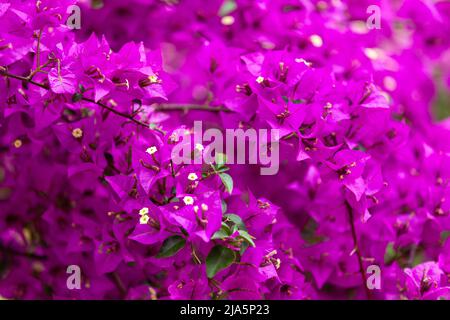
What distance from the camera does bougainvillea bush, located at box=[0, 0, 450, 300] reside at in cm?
116

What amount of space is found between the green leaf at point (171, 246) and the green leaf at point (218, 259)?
6cm

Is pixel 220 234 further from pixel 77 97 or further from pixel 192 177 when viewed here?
pixel 77 97

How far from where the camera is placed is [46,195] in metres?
1.48

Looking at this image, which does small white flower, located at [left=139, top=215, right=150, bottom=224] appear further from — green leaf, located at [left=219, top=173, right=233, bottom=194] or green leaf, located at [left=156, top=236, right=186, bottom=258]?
green leaf, located at [left=219, top=173, right=233, bottom=194]

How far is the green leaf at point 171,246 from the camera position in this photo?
1105mm

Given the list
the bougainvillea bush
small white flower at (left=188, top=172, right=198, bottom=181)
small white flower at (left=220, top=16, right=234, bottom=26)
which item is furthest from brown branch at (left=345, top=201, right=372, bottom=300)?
small white flower at (left=220, top=16, right=234, bottom=26)

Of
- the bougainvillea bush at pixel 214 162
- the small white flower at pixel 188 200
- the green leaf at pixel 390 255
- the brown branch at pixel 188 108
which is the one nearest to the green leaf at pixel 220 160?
the bougainvillea bush at pixel 214 162

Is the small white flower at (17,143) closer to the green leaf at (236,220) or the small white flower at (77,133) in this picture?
the small white flower at (77,133)

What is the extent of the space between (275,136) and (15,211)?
760mm

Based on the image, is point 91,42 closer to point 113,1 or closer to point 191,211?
point 191,211

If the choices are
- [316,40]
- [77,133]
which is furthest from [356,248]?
[77,133]

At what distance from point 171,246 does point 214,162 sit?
20cm

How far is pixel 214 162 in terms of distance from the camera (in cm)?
120

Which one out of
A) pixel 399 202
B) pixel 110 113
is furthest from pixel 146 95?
pixel 399 202
